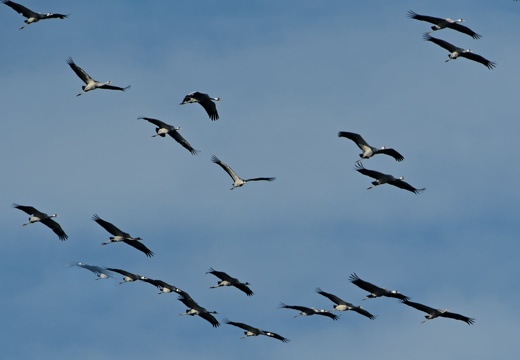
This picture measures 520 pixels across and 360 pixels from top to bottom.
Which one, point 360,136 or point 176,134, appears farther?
point 176,134

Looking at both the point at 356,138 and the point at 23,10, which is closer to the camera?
the point at 356,138

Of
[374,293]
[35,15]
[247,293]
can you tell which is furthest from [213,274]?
[35,15]

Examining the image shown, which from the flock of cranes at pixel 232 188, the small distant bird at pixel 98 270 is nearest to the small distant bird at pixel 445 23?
the flock of cranes at pixel 232 188

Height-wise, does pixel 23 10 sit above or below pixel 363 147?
above

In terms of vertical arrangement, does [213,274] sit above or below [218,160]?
below

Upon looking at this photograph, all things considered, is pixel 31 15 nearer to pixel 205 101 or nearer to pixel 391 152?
pixel 205 101

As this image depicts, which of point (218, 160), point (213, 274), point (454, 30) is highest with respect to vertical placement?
point (454, 30)

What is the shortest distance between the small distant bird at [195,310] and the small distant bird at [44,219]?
27.5ft

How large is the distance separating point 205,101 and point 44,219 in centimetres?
1269

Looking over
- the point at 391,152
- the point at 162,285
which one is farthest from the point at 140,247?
the point at 391,152

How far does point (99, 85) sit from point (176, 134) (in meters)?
6.19

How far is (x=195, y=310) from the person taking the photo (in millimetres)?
103562

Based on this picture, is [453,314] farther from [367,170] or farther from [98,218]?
[98,218]

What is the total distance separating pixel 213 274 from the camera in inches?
3912
